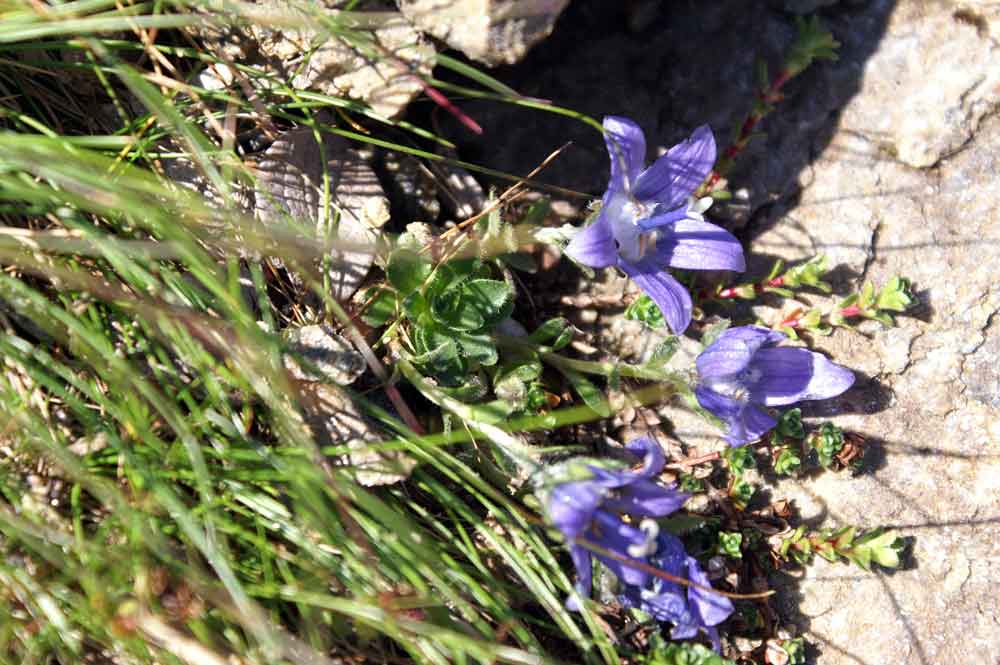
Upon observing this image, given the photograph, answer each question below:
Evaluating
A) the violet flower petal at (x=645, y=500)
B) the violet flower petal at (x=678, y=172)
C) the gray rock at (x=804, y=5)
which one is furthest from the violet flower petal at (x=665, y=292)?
the gray rock at (x=804, y=5)

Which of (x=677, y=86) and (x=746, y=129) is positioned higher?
(x=677, y=86)

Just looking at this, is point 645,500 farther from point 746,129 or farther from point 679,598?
point 746,129

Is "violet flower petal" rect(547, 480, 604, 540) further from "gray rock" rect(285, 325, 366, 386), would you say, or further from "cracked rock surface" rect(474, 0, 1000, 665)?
"cracked rock surface" rect(474, 0, 1000, 665)

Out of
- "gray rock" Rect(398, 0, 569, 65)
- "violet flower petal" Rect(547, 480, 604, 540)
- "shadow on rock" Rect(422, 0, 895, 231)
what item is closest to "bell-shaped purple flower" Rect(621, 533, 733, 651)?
"violet flower petal" Rect(547, 480, 604, 540)

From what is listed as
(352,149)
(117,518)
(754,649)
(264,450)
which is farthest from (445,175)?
(754,649)

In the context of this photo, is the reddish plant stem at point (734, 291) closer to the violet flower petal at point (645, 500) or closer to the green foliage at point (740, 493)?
the green foliage at point (740, 493)

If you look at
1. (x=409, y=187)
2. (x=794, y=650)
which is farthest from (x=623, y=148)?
(x=794, y=650)

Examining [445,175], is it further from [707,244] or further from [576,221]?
[707,244]
